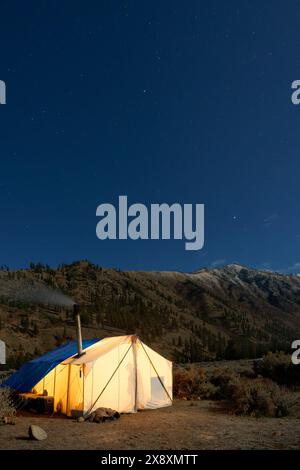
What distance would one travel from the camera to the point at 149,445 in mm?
11297

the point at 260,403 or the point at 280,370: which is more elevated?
the point at 280,370

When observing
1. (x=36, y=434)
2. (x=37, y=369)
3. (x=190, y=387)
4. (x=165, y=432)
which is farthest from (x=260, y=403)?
(x=37, y=369)

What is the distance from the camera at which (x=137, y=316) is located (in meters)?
81.2

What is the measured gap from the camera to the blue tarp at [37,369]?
18672 mm

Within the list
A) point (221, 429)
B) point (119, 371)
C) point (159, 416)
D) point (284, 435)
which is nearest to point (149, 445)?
point (221, 429)

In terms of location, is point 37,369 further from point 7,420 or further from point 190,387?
point 190,387

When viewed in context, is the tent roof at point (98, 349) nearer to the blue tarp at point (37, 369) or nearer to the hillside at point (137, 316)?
the blue tarp at point (37, 369)

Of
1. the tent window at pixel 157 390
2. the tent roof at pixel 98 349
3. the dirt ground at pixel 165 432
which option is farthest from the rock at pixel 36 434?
the tent window at pixel 157 390

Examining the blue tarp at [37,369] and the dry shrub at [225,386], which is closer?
the blue tarp at [37,369]

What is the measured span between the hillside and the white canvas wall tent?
3.15m

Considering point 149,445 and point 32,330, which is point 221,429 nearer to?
point 149,445

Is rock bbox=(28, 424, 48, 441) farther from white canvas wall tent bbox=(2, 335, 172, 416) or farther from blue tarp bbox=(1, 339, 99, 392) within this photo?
blue tarp bbox=(1, 339, 99, 392)

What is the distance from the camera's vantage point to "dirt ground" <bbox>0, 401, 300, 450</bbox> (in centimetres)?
1130

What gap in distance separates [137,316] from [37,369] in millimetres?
62642
